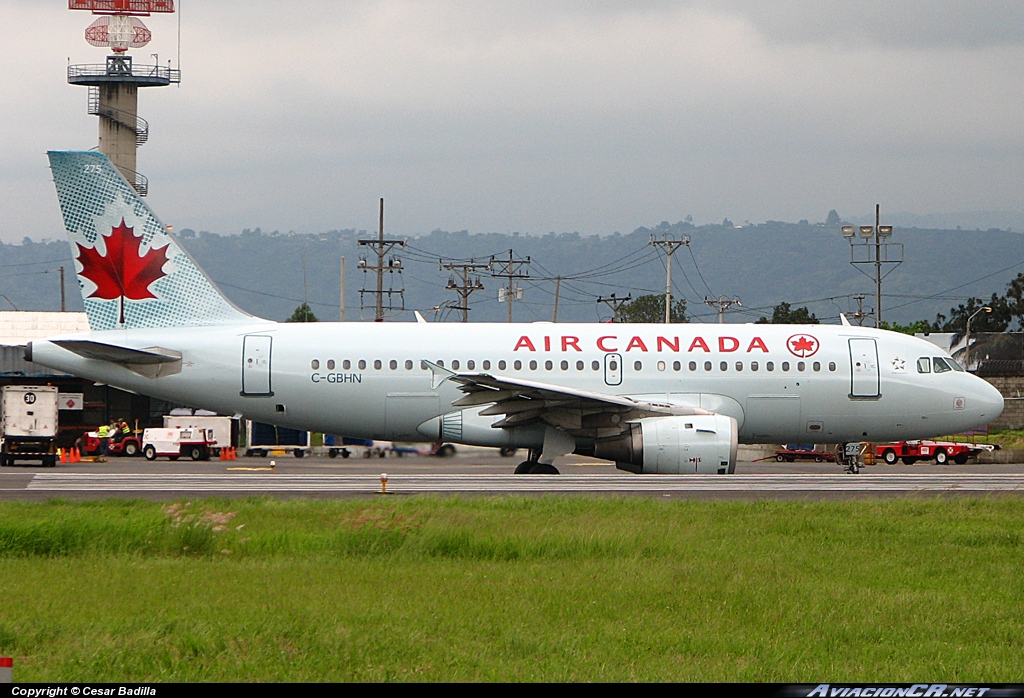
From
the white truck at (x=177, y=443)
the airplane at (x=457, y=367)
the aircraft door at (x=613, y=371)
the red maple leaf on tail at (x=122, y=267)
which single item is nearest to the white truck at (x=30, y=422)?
the white truck at (x=177, y=443)

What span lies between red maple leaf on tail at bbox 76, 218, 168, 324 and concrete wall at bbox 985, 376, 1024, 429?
47.9 m

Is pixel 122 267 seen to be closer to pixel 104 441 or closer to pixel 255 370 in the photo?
pixel 255 370

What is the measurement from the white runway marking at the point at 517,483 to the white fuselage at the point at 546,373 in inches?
53.1

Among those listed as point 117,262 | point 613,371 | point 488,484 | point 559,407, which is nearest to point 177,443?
point 117,262

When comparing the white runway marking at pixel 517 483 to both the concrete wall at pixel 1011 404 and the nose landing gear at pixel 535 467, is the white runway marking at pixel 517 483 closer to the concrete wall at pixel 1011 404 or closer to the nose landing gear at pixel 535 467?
the nose landing gear at pixel 535 467

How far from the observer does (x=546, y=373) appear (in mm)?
26828

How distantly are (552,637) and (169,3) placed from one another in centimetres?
8053

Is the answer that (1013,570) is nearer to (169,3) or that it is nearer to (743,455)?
(743,455)

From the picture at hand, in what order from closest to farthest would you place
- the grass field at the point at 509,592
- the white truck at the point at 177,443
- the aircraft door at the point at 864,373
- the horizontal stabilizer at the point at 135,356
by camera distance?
the grass field at the point at 509,592, the horizontal stabilizer at the point at 135,356, the aircraft door at the point at 864,373, the white truck at the point at 177,443

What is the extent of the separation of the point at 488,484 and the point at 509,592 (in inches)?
497

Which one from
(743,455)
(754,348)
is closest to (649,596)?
(754,348)

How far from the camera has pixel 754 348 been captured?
2748cm

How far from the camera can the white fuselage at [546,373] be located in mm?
A: 26438

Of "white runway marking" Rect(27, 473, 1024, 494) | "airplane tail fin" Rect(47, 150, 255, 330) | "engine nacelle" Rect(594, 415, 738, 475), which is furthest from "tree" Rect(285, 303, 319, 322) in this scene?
"engine nacelle" Rect(594, 415, 738, 475)
